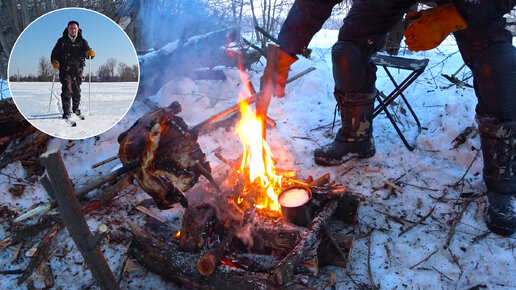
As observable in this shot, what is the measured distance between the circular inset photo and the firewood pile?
1251mm

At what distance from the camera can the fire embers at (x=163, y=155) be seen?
196 cm

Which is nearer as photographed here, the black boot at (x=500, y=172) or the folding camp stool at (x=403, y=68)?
the black boot at (x=500, y=172)

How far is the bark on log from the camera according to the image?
7.04 ft

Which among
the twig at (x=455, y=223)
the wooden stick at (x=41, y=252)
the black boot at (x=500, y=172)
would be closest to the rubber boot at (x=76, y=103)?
the wooden stick at (x=41, y=252)

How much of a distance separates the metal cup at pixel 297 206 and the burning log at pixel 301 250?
5.5 inches

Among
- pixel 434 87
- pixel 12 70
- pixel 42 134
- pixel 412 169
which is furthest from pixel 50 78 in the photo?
pixel 434 87

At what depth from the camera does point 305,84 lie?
5.80 m

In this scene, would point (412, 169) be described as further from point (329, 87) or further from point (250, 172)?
point (329, 87)

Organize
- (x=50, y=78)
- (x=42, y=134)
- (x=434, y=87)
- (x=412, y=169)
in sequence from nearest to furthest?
(x=50, y=78) → (x=412, y=169) → (x=42, y=134) → (x=434, y=87)

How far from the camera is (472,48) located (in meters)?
2.83

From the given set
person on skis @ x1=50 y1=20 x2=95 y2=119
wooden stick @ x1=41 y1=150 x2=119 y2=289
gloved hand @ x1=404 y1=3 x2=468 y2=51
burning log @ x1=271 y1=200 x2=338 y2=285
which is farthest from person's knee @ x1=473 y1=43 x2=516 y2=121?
person on skis @ x1=50 y1=20 x2=95 y2=119

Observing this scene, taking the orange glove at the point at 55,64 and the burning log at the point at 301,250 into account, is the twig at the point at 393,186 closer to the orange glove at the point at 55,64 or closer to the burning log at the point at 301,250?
the burning log at the point at 301,250

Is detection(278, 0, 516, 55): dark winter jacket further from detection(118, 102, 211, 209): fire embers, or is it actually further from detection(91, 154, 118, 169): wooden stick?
detection(91, 154, 118, 169): wooden stick

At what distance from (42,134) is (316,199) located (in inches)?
127
